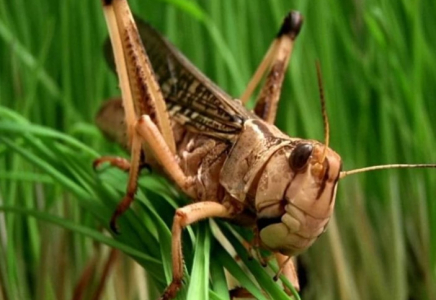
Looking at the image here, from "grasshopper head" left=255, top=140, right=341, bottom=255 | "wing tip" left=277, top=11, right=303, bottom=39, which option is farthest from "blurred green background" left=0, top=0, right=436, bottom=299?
"grasshopper head" left=255, top=140, right=341, bottom=255

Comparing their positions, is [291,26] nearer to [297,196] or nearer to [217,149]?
[217,149]

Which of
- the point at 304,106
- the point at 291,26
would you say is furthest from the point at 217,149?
the point at 304,106

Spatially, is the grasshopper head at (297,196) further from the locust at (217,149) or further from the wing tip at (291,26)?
the wing tip at (291,26)

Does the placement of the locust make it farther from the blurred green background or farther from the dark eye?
the blurred green background

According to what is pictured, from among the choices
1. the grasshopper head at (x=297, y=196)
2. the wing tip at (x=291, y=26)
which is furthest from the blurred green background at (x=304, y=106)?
the grasshopper head at (x=297, y=196)

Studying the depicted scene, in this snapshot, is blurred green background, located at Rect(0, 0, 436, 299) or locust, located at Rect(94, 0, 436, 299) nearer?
locust, located at Rect(94, 0, 436, 299)

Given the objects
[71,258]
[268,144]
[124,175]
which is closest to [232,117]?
[268,144]

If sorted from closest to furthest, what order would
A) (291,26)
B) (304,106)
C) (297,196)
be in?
(297,196), (291,26), (304,106)

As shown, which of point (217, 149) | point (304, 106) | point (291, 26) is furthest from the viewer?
point (304, 106)
